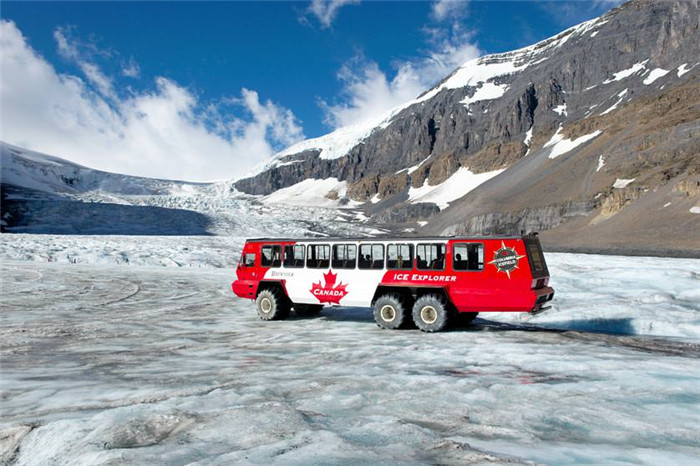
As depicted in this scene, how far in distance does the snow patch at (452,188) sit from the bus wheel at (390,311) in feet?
453

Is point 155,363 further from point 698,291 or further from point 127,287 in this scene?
point 698,291

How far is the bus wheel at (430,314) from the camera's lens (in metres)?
12.3

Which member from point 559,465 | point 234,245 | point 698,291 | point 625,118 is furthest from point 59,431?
point 625,118

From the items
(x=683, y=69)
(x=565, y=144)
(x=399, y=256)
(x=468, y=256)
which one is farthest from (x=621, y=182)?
(x=399, y=256)

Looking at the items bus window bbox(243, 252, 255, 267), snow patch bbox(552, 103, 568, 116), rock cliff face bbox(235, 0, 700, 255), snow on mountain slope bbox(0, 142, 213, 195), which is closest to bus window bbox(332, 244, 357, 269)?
bus window bbox(243, 252, 255, 267)

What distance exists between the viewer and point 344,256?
14.0 metres

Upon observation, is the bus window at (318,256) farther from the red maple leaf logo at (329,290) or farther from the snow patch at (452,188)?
the snow patch at (452,188)

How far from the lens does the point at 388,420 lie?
541 cm

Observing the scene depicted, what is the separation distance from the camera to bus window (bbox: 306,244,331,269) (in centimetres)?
1430

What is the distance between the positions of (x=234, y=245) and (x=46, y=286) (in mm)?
28190

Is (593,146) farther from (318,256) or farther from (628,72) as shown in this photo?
(318,256)

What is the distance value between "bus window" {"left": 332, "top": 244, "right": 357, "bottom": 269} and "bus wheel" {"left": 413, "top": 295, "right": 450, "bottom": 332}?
2.36 meters

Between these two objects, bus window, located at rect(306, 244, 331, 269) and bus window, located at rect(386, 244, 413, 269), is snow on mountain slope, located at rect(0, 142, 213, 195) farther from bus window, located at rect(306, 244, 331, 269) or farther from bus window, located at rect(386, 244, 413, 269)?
bus window, located at rect(386, 244, 413, 269)

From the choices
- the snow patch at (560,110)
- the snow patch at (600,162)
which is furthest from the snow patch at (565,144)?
the snow patch at (560,110)
